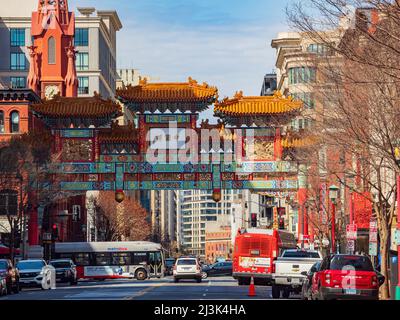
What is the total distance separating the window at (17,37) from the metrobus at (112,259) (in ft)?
228

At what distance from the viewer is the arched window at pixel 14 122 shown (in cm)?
8650

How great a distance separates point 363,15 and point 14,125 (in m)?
65.9

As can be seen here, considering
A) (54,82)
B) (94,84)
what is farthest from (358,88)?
(94,84)

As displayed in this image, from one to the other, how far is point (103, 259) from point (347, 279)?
46.4 m

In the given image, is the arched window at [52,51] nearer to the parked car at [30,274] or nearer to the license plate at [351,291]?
the parked car at [30,274]

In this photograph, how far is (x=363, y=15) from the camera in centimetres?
2402

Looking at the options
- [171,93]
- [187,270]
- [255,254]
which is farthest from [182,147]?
[255,254]

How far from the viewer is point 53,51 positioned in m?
106

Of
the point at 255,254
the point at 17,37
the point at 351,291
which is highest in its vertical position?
the point at 17,37

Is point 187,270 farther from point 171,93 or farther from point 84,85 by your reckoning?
point 84,85

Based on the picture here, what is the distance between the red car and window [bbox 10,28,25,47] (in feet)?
374

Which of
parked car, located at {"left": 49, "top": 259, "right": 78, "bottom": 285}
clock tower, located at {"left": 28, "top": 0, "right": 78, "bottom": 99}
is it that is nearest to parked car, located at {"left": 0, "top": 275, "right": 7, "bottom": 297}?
parked car, located at {"left": 49, "top": 259, "right": 78, "bottom": 285}

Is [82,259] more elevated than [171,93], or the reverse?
[171,93]
